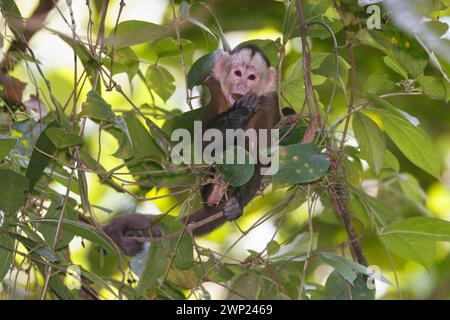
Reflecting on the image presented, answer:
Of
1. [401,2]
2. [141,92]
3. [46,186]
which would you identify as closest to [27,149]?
[46,186]

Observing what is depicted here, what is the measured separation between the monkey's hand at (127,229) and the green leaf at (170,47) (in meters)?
0.77

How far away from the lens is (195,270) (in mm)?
3105

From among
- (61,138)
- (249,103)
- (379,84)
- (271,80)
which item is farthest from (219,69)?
(61,138)

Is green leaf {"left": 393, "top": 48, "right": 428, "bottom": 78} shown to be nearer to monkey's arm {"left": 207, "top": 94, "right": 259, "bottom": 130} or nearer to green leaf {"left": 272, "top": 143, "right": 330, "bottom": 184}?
green leaf {"left": 272, "top": 143, "right": 330, "bottom": 184}

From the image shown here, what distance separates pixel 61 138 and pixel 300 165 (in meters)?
0.75

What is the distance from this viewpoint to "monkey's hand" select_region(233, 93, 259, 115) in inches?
138

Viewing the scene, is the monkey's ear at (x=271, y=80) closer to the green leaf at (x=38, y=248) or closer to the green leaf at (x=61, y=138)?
the green leaf at (x=61, y=138)

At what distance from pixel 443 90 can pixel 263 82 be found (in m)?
1.36

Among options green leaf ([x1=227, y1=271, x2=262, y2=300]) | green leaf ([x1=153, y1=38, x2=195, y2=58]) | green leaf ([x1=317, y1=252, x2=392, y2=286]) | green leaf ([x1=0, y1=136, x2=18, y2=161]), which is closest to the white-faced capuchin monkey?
green leaf ([x1=153, y1=38, x2=195, y2=58])

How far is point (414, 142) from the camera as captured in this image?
2725 mm

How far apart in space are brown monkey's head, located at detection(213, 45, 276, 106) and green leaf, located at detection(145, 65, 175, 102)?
0.51 metres

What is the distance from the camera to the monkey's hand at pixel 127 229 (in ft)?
11.0

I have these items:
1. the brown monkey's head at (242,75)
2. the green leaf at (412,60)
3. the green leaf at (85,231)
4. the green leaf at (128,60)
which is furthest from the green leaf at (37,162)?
the brown monkey's head at (242,75)
